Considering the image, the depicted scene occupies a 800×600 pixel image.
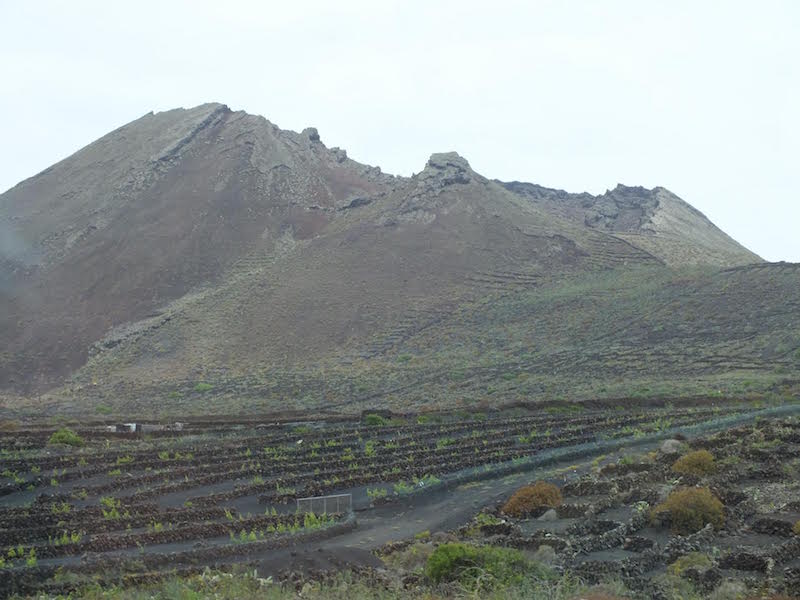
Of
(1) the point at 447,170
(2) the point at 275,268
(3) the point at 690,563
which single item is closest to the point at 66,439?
(3) the point at 690,563

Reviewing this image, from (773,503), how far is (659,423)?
16.3m

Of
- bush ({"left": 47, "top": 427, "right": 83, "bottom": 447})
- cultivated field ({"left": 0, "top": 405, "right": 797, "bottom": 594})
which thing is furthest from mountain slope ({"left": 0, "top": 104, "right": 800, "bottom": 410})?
bush ({"left": 47, "top": 427, "right": 83, "bottom": 447})

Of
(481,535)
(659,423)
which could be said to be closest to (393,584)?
(481,535)

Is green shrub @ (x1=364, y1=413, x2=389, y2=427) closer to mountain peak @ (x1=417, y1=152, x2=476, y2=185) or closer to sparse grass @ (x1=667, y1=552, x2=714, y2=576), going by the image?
sparse grass @ (x1=667, y1=552, x2=714, y2=576)

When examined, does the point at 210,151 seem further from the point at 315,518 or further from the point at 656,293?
the point at 315,518

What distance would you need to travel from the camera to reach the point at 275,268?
84875mm

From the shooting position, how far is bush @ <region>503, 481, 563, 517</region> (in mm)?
20953

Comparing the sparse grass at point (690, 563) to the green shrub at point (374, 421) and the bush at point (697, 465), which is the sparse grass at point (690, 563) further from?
the green shrub at point (374, 421)

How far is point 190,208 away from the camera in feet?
315

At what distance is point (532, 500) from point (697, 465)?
165 inches

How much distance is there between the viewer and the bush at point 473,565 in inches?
553

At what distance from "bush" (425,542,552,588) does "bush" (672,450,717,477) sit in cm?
830

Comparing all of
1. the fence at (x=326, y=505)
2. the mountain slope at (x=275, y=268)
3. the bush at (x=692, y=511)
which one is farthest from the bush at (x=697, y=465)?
the mountain slope at (x=275, y=268)

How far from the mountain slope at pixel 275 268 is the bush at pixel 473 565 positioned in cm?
4113
